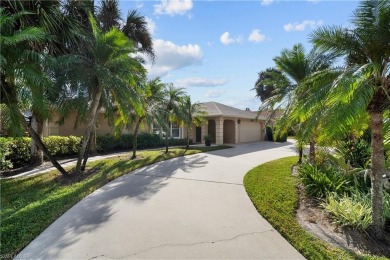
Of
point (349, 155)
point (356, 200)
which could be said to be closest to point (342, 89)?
point (356, 200)

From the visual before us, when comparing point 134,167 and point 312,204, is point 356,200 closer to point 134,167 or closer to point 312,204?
point 312,204

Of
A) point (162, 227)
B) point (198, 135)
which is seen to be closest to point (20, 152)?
point (162, 227)

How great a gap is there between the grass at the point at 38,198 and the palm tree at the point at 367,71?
256 inches

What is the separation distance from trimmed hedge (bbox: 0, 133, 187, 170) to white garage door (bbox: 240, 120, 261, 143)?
6.72 meters

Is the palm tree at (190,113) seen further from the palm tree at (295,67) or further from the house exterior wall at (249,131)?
the house exterior wall at (249,131)

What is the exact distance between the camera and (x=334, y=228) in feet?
19.3

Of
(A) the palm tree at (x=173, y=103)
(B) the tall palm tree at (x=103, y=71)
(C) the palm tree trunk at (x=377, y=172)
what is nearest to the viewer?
(C) the palm tree trunk at (x=377, y=172)

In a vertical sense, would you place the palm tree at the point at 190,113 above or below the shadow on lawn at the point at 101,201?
above

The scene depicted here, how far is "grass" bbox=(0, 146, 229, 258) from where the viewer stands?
498 cm

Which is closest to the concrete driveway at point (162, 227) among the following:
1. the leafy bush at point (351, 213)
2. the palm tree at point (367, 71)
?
the leafy bush at point (351, 213)

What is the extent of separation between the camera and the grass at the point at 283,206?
4635 millimetres

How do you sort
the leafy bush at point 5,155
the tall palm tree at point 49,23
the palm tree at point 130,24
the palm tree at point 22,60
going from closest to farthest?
the palm tree at point 22,60 < the tall palm tree at point 49,23 < the leafy bush at point 5,155 < the palm tree at point 130,24

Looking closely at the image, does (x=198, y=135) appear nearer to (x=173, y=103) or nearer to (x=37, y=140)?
(x=173, y=103)

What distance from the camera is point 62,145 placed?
14562mm
